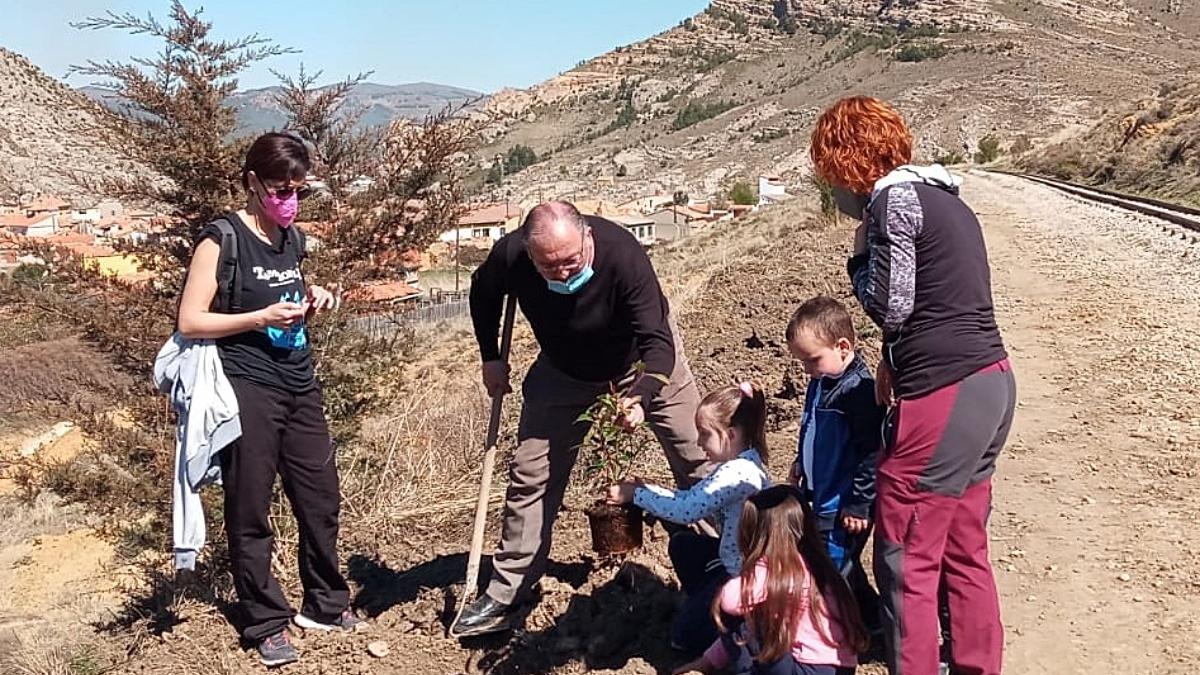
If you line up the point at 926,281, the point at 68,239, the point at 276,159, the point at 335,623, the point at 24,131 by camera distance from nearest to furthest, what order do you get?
1. the point at 926,281
2. the point at 276,159
3. the point at 335,623
4. the point at 68,239
5. the point at 24,131

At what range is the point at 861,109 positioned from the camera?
10.3 ft

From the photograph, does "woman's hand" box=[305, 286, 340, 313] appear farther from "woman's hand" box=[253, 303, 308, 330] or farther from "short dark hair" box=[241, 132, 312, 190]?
"short dark hair" box=[241, 132, 312, 190]

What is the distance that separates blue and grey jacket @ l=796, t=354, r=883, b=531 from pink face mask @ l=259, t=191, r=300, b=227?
2.00m

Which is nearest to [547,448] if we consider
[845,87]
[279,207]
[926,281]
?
[279,207]

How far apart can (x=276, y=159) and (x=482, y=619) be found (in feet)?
6.27

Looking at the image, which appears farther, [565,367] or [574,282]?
[565,367]

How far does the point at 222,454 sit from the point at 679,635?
1814 mm

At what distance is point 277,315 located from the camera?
149 inches

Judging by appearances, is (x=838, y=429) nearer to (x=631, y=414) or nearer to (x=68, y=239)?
(x=631, y=414)

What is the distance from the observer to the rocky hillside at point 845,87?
89500mm

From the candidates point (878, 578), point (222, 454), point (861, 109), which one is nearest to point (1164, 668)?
point (878, 578)

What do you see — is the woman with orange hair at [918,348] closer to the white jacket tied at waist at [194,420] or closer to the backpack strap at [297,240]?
the backpack strap at [297,240]

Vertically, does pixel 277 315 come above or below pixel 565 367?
above

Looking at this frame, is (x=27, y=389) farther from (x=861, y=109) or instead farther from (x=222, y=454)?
(x=861, y=109)
